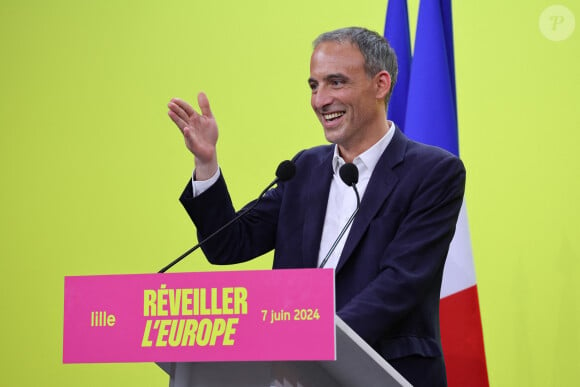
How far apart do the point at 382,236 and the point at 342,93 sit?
41cm

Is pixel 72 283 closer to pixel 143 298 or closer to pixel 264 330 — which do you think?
pixel 143 298

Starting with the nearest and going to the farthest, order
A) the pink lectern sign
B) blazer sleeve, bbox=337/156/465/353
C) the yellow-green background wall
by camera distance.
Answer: the pink lectern sign, blazer sleeve, bbox=337/156/465/353, the yellow-green background wall

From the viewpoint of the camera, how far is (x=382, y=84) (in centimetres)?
246

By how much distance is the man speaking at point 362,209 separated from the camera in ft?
6.91

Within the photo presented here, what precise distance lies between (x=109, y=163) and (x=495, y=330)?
1691mm

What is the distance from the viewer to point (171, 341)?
156 cm

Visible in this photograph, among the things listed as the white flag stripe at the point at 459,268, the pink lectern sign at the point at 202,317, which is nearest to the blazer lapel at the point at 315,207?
the pink lectern sign at the point at 202,317

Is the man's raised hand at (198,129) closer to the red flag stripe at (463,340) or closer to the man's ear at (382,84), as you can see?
the man's ear at (382,84)

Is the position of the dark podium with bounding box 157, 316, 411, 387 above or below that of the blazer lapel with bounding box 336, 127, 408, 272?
below

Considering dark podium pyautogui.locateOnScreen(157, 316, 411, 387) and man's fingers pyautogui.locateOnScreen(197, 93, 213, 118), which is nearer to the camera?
dark podium pyautogui.locateOnScreen(157, 316, 411, 387)

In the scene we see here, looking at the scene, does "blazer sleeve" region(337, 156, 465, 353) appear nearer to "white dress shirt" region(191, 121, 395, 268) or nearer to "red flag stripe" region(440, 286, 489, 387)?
"white dress shirt" region(191, 121, 395, 268)

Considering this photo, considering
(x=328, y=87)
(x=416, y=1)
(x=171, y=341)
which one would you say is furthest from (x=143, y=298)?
(x=416, y=1)

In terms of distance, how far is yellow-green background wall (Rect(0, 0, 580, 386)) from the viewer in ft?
11.7

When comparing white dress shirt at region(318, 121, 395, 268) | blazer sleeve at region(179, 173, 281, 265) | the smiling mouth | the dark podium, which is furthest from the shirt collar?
the dark podium
